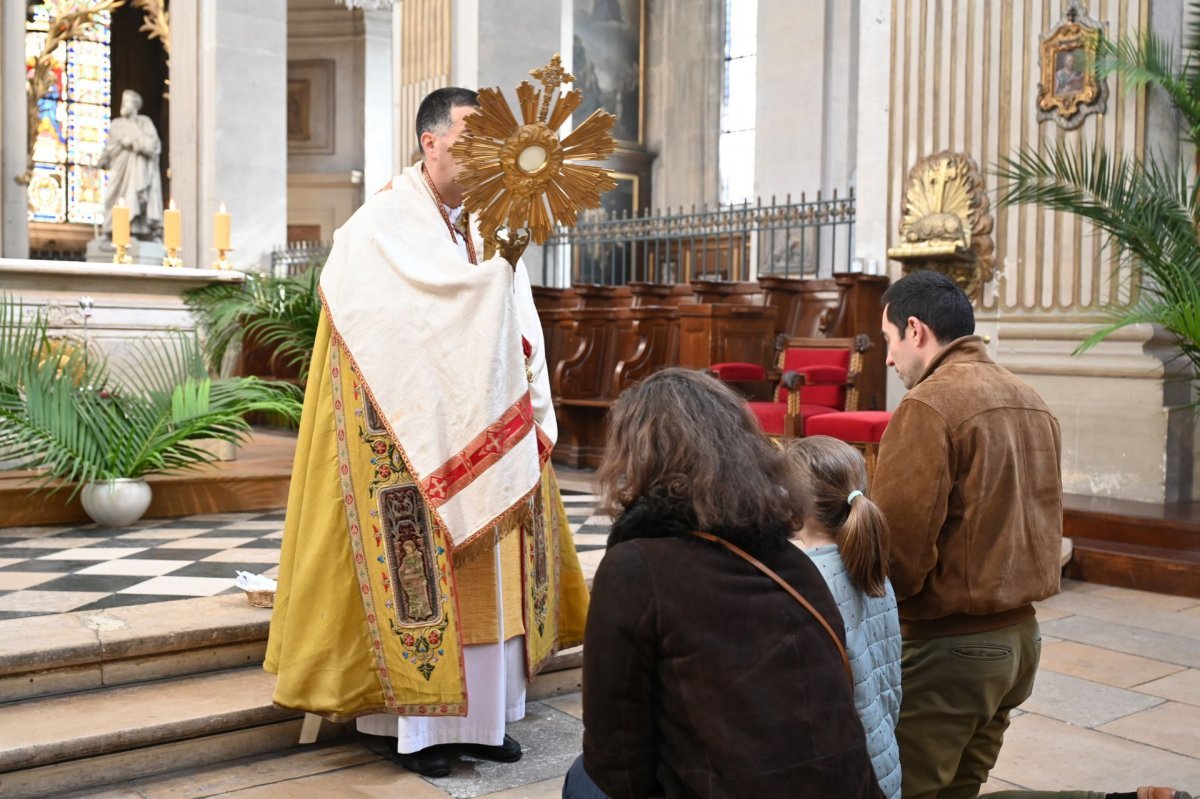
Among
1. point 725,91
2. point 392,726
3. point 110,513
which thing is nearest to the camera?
point 392,726

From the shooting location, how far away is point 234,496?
609 cm

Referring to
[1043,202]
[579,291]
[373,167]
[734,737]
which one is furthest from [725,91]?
[734,737]

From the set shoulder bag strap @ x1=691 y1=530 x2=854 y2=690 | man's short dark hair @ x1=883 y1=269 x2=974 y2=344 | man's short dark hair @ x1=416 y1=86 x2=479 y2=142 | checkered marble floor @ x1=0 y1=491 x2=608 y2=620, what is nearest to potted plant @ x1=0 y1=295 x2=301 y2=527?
checkered marble floor @ x1=0 y1=491 x2=608 y2=620

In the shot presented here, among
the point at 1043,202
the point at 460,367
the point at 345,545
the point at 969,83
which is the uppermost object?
the point at 969,83

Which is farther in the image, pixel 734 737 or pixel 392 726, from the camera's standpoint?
pixel 392 726

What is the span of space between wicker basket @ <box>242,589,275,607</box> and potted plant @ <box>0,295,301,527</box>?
6.42ft

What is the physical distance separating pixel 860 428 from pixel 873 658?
4407 mm

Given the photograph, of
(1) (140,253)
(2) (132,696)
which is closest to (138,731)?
(2) (132,696)

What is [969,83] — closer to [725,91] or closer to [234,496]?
[234,496]

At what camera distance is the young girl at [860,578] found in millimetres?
1874

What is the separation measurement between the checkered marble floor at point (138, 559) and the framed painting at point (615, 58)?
1183 cm

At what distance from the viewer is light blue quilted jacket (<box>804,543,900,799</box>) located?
1864 millimetres

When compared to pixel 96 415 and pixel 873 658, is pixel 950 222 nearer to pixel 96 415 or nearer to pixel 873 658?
pixel 96 415

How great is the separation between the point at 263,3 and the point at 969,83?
8.10 metres
